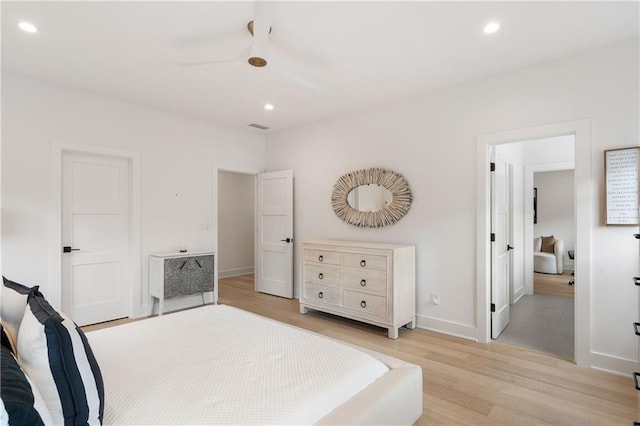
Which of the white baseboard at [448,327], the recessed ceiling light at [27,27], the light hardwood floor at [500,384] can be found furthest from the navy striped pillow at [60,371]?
the white baseboard at [448,327]

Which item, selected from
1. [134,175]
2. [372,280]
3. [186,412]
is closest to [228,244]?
[134,175]

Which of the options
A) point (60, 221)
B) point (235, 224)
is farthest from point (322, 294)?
point (235, 224)

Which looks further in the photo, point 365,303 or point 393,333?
point 365,303

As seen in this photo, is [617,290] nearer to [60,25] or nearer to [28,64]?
[60,25]

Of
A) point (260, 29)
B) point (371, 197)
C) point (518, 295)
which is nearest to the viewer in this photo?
point (260, 29)

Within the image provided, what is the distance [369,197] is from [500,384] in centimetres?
239

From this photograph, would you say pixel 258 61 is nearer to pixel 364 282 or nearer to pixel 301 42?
pixel 301 42

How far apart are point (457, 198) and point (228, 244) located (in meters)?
4.92

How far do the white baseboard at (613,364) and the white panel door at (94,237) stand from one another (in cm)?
486

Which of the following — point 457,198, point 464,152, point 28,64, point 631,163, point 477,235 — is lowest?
point 477,235

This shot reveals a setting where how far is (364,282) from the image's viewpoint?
3.55 meters

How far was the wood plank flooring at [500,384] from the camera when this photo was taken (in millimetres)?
2033

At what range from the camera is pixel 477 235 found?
10.8 ft

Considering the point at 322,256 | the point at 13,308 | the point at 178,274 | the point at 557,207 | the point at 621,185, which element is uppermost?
the point at 621,185
